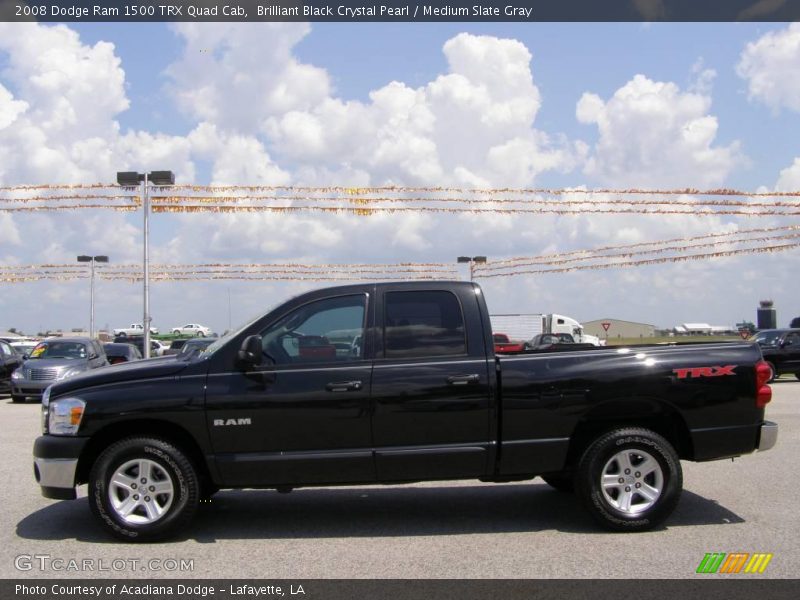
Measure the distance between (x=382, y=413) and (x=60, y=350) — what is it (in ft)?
58.4

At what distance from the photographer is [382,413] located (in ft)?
20.8

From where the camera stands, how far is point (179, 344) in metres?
38.9

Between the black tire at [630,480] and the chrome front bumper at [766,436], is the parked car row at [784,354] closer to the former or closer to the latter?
the chrome front bumper at [766,436]

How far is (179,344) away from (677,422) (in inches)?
1356

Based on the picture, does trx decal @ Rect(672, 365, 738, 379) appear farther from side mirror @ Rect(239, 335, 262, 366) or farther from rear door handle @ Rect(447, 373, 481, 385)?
side mirror @ Rect(239, 335, 262, 366)

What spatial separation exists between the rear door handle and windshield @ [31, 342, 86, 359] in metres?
17.5

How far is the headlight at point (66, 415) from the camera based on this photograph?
6352 mm

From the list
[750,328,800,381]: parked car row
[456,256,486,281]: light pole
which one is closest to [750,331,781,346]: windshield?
[750,328,800,381]: parked car row

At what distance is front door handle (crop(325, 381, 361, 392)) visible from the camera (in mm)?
6336

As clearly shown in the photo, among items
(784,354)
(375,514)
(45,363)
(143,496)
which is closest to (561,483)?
(375,514)

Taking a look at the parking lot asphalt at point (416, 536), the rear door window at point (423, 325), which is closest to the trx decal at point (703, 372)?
the parking lot asphalt at point (416, 536)

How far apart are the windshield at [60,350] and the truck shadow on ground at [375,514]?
14.9 meters

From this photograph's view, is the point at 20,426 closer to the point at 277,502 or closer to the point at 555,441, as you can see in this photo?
the point at 277,502
